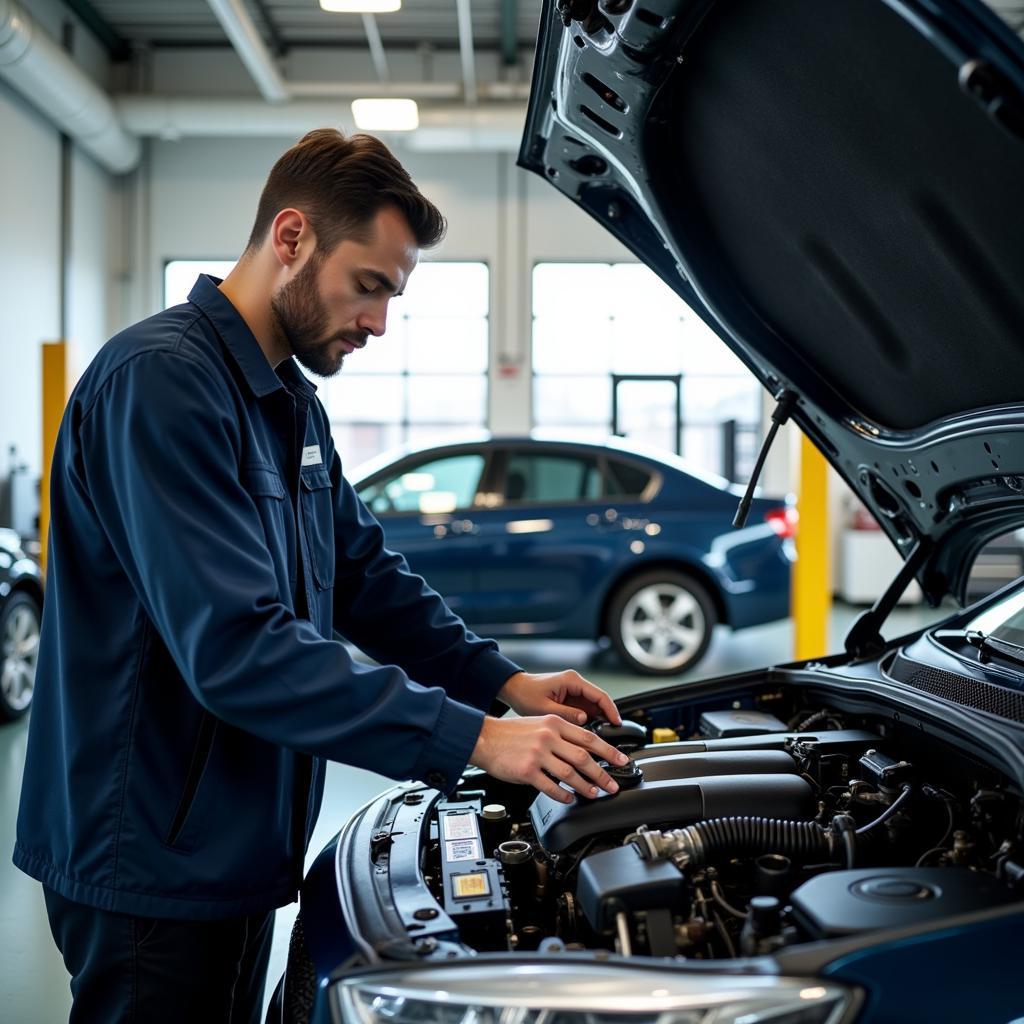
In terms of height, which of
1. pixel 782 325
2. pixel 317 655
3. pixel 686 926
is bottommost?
pixel 686 926

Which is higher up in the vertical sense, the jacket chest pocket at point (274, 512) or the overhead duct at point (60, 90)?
the overhead duct at point (60, 90)

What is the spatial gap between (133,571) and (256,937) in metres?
0.63

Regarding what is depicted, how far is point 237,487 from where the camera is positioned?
4.41 ft

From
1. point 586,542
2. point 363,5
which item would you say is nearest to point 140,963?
point 586,542

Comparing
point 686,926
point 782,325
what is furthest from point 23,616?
point 686,926

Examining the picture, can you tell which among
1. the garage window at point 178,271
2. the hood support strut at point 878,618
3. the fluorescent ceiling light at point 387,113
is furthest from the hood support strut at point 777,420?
the garage window at point 178,271

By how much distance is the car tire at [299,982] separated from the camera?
129cm

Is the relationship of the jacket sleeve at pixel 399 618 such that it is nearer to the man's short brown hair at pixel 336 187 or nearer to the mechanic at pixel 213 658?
the mechanic at pixel 213 658

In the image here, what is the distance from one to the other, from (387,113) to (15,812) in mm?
6356

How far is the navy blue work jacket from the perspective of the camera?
1.26 meters

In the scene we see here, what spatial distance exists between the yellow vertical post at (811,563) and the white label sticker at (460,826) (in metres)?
4.24

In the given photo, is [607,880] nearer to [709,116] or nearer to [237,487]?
[237,487]

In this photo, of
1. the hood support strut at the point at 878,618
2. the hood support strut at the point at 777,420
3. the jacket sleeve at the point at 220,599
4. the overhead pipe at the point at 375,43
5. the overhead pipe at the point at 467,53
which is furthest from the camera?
the overhead pipe at the point at 375,43

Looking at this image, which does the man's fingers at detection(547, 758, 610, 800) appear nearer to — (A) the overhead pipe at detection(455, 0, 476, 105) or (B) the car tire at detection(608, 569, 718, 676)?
(B) the car tire at detection(608, 569, 718, 676)
